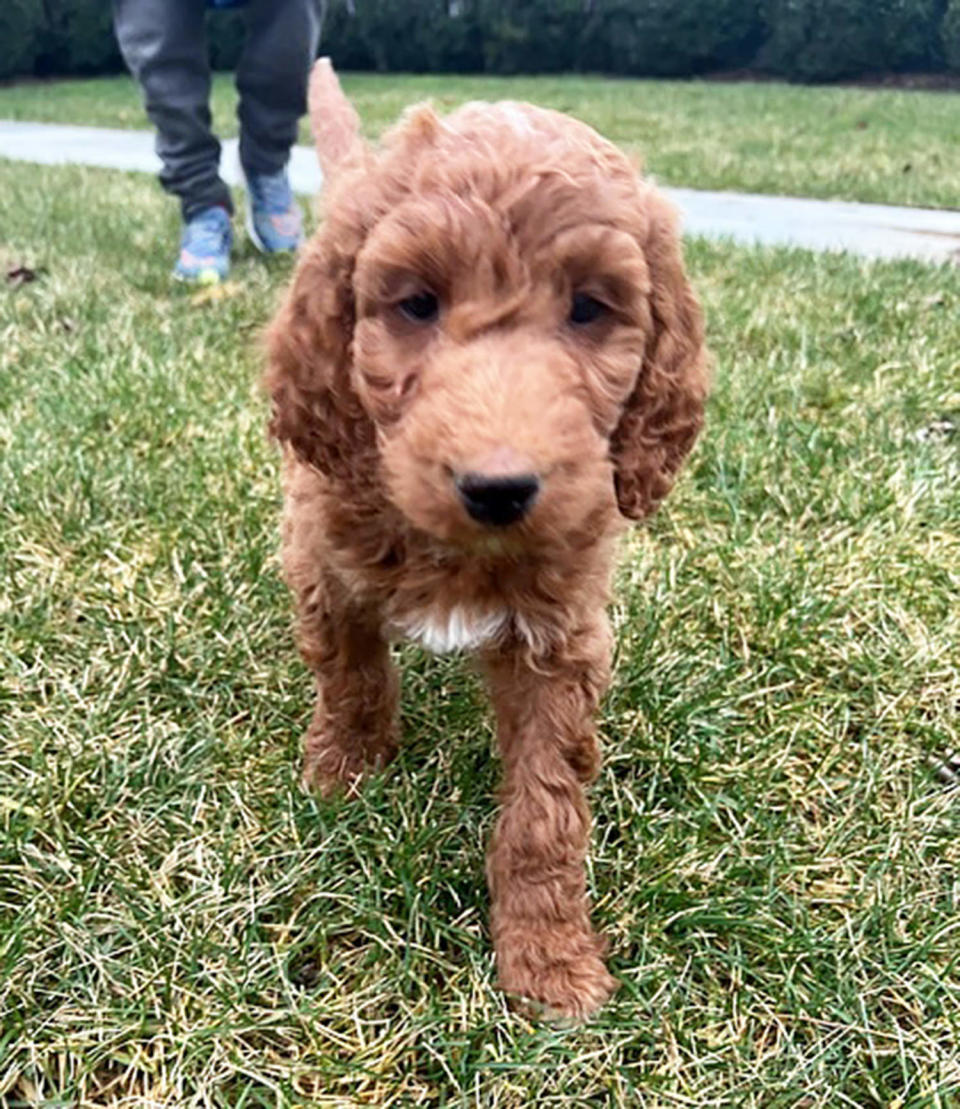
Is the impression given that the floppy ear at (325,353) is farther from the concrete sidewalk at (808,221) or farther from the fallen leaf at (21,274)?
the concrete sidewalk at (808,221)

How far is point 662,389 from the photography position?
2076mm

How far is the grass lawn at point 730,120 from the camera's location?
9023 mm

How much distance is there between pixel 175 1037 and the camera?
1856 mm

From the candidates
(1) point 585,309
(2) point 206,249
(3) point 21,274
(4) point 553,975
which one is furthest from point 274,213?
(4) point 553,975

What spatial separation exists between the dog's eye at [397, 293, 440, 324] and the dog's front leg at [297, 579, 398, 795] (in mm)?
650

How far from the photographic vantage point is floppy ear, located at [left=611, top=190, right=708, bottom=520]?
6.68 feet

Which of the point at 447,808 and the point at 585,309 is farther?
the point at 447,808

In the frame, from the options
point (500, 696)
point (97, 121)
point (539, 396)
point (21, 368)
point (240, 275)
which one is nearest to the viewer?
point (539, 396)

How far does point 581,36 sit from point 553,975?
24059mm

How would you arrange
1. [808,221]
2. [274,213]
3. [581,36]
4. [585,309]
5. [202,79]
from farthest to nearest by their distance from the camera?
[581,36] → [808,221] → [274,213] → [202,79] → [585,309]

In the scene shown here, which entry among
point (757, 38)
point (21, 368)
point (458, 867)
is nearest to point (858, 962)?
point (458, 867)

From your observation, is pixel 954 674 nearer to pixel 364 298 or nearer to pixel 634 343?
pixel 634 343

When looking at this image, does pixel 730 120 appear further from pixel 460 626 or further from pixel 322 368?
pixel 460 626

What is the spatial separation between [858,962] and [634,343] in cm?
114
